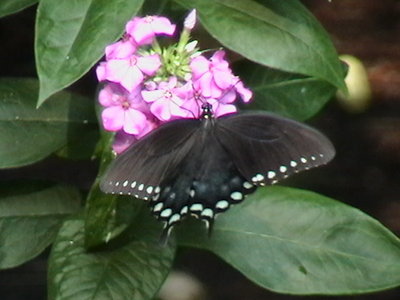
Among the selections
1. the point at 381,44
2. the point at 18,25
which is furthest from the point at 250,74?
the point at 381,44

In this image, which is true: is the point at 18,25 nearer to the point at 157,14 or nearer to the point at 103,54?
the point at 157,14

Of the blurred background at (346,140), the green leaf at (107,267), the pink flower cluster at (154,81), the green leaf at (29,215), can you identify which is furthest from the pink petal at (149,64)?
the blurred background at (346,140)

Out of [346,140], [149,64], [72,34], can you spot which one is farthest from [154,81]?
[346,140]

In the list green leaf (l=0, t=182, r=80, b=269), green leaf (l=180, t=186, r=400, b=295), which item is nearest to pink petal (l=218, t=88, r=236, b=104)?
green leaf (l=180, t=186, r=400, b=295)

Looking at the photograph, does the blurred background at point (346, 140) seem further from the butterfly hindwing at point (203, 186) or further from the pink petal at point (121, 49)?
the pink petal at point (121, 49)

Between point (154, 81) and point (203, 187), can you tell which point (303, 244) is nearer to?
point (203, 187)
